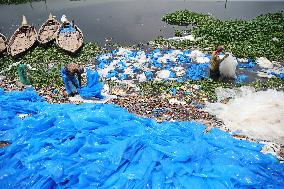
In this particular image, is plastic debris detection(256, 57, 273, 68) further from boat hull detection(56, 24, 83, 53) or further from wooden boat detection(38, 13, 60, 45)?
wooden boat detection(38, 13, 60, 45)

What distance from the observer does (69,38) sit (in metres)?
14.6

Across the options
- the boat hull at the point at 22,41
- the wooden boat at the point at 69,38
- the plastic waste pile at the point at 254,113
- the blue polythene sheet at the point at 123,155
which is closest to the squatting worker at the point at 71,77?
the blue polythene sheet at the point at 123,155

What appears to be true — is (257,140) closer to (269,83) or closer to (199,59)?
(269,83)

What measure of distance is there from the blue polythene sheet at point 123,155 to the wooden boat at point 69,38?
5989mm

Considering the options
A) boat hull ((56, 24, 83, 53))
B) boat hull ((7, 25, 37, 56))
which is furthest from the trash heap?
boat hull ((7, 25, 37, 56))

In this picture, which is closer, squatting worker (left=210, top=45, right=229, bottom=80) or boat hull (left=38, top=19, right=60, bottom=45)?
squatting worker (left=210, top=45, right=229, bottom=80)

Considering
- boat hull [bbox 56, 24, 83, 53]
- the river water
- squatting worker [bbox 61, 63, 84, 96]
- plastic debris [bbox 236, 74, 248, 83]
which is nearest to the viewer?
squatting worker [bbox 61, 63, 84, 96]

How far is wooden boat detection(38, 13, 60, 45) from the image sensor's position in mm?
14753

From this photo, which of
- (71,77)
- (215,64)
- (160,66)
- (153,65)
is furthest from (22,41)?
(215,64)

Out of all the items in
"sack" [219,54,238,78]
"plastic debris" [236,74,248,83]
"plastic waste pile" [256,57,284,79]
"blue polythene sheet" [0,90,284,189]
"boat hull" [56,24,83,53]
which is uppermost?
"boat hull" [56,24,83,53]

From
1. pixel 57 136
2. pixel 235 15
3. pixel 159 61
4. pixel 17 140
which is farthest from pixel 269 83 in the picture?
pixel 235 15

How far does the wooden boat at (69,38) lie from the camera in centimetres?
1394

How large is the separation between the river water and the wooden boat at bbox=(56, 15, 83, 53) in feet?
5.18

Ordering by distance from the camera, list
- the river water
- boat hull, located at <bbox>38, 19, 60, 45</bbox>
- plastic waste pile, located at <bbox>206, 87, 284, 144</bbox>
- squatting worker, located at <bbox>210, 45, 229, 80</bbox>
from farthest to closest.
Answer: the river water < boat hull, located at <bbox>38, 19, 60, 45</bbox> < squatting worker, located at <bbox>210, 45, 229, 80</bbox> < plastic waste pile, located at <bbox>206, 87, 284, 144</bbox>
